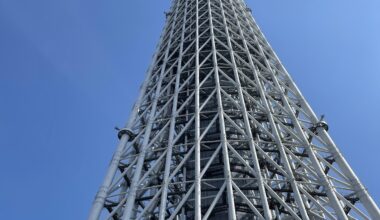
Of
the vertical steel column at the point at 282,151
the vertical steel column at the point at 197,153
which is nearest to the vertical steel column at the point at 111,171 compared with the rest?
the vertical steel column at the point at 197,153

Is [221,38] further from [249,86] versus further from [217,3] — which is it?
[217,3]

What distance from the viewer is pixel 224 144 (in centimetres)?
2119

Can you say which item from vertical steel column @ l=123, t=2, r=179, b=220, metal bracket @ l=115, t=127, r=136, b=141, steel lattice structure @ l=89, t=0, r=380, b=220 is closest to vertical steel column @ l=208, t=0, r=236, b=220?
steel lattice structure @ l=89, t=0, r=380, b=220

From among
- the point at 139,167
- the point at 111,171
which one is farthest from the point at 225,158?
the point at 111,171

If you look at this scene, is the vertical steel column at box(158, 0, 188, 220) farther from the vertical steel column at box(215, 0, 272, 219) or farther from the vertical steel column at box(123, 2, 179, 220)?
the vertical steel column at box(215, 0, 272, 219)

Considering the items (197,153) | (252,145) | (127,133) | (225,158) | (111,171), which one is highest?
(127,133)

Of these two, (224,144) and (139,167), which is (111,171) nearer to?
(139,167)

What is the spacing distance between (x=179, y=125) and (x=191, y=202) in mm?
6491

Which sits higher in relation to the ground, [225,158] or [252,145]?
[252,145]

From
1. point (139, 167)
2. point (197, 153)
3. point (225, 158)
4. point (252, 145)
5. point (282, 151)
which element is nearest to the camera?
point (225, 158)

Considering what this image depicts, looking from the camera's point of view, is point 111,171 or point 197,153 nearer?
point 197,153

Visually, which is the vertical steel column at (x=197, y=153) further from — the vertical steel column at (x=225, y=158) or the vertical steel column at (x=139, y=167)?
the vertical steel column at (x=139, y=167)

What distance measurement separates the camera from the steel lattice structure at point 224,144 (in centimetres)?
1958

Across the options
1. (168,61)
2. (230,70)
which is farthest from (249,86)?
(168,61)
